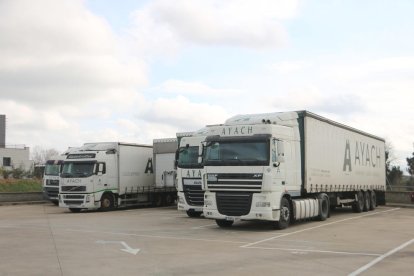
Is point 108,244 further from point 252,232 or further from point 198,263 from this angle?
point 252,232

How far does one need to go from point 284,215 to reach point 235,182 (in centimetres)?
215

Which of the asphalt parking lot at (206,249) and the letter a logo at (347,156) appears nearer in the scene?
the asphalt parking lot at (206,249)

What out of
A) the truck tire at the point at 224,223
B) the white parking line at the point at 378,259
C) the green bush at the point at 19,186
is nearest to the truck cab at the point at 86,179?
the truck tire at the point at 224,223

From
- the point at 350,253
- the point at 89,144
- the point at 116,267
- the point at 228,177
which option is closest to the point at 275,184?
the point at 228,177

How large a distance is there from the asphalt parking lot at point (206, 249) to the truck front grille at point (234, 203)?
2.12 ft

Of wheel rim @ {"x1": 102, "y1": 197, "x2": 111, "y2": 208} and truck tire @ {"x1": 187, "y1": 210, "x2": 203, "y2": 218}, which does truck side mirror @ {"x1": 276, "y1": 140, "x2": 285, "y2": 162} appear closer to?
truck tire @ {"x1": 187, "y1": 210, "x2": 203, "y2": 218}

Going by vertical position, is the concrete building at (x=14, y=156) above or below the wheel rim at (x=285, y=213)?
above

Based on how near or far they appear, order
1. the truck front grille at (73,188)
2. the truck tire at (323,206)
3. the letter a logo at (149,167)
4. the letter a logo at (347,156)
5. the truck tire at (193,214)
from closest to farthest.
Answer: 1. the truck tire at (323,206)
2. the truck tire at (193,214)
3. the letter a logo at (347,156)
4. the truck front grille at (73,188)
5. the letter a logo at (149,167)

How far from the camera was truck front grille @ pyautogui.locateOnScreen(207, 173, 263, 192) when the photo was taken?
16.5 metres

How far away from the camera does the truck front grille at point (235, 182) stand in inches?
650

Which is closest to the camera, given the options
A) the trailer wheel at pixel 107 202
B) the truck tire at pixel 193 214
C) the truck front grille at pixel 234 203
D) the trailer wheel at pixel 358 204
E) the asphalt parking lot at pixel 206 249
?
the asphalt parking lot at pixel 206 249

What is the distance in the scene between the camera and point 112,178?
Answer: 29047 mm

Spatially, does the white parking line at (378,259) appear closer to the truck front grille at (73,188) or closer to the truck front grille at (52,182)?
the truck front grille at (73,188)

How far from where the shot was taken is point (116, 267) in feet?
33.6
